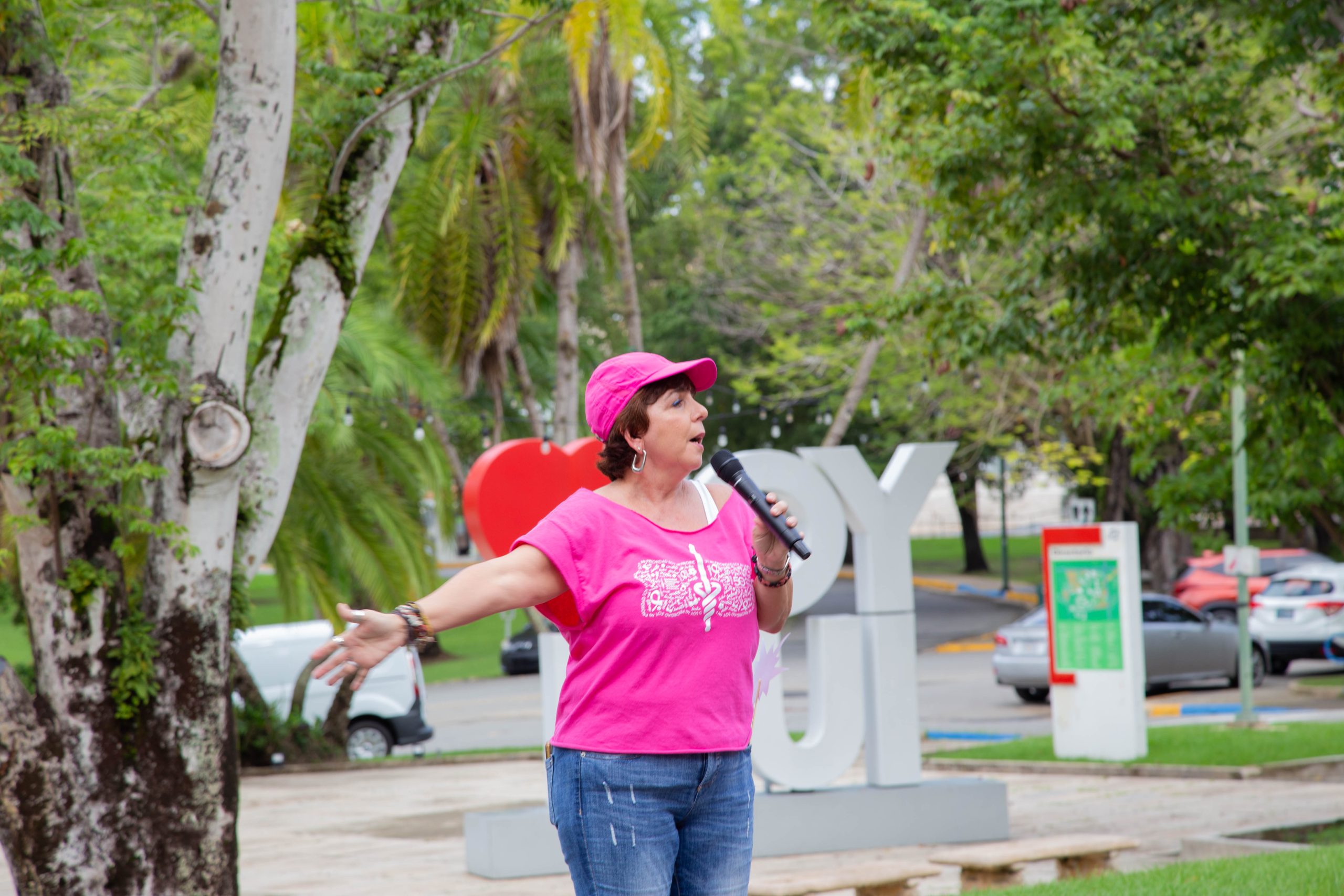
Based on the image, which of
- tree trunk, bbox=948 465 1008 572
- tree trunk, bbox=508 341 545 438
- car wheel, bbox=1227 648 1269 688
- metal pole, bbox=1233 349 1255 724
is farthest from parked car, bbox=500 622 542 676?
tree trunk, bbox=948 465 1008 572

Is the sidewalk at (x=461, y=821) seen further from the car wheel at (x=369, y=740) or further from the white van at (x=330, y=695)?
the car wheel at (x=369, y=740)

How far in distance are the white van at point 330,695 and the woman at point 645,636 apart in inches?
536

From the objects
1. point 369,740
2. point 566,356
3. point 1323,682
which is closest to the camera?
point 369,740

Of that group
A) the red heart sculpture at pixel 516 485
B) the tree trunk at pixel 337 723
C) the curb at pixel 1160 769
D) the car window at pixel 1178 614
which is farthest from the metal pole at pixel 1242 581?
the tree trunk at pixel 337 723

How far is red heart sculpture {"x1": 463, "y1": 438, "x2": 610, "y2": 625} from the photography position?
9656mm

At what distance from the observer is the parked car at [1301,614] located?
20422mm

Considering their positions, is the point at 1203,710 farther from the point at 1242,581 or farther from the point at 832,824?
the point at 832,824

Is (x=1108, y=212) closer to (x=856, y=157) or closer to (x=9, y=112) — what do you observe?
(x=9, y=112)

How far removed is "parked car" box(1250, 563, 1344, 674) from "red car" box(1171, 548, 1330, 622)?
2106 millimetres

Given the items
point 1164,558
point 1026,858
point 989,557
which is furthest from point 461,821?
point 989,557

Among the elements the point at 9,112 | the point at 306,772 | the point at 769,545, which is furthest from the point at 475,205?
the point at 769,545

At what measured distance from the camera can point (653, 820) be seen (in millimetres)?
2957

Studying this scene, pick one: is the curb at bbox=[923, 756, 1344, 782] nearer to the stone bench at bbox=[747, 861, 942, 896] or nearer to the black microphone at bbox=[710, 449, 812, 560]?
the stone bench at bbox=[747, 861, 942, 896]

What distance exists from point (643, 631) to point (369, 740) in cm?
1451
